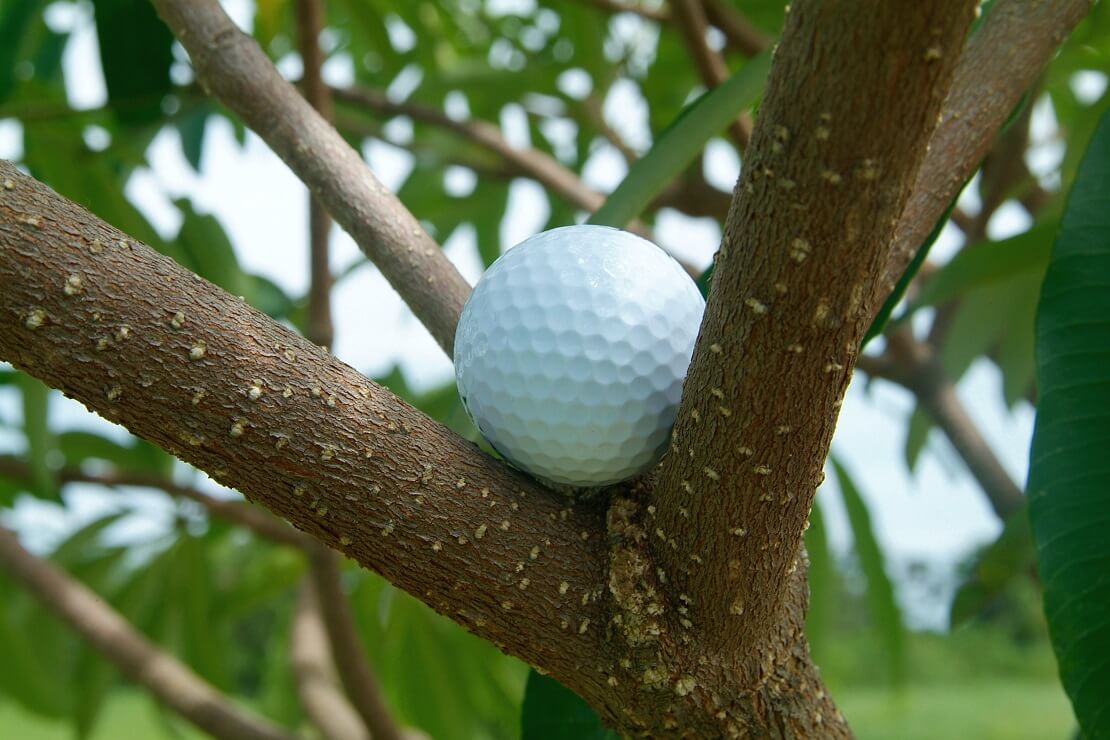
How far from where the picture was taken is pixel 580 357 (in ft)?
1.60

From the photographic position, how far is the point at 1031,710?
3.97 metres

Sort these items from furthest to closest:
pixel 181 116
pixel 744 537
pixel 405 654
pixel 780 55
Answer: pixel 405 654 < pixel 181 116 < pixel 744 537 < pixel 780 55

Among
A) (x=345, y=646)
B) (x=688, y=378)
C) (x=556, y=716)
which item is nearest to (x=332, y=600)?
(x=345, y=646)

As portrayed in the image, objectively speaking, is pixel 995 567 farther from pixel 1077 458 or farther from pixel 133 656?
pixel 133 656

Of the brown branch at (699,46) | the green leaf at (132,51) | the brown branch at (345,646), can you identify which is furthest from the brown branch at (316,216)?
the brown branch at (699,46)

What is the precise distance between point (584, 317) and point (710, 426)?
0.37ft

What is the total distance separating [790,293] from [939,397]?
1058 millimetres

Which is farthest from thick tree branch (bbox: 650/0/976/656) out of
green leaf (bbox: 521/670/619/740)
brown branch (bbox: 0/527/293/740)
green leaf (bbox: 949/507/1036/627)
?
brown branch (bbox: 0/527/293/740)

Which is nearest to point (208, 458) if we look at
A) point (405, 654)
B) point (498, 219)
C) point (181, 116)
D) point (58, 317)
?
point (58, 317)

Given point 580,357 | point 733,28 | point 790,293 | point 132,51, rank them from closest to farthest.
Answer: point 790,293
point 580,357
point 132,51
point 733,28

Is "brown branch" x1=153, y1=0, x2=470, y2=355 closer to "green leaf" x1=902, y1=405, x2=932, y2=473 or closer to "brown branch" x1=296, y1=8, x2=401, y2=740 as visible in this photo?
"brown branch" x1=296, y1=8, x2=401, y2=740

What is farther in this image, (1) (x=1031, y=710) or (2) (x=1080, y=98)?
(1) (x=1031, y=710)

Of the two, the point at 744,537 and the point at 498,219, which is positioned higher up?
the point at 498,219

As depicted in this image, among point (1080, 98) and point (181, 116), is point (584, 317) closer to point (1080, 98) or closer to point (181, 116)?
point (181, 116)
